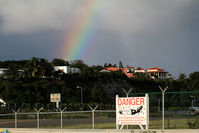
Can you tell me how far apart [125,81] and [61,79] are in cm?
2567

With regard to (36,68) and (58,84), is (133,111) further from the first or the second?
(58,84)

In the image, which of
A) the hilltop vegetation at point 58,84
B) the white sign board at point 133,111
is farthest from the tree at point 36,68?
the white sign board at point 133,111

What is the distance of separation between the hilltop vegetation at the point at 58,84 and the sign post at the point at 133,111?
67106mm

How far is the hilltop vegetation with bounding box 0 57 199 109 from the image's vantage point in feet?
283

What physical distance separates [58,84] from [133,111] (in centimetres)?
8197

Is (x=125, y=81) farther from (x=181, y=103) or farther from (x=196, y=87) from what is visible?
(x=181, y=103)

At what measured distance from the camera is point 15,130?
55.5 feet

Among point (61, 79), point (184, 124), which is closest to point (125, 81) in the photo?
point (61, 79)

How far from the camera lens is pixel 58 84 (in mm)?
97438

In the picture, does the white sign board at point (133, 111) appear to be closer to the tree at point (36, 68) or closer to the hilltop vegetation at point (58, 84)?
the hilltop vegetation at point (58, 84)

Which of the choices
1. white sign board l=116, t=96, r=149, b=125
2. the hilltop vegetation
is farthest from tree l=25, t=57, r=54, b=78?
white sign board l=116, t=96, r=149, b=125

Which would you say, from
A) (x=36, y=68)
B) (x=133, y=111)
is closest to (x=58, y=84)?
(x=36, y=68)

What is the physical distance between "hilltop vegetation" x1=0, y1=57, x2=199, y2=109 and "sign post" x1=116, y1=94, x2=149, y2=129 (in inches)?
2642

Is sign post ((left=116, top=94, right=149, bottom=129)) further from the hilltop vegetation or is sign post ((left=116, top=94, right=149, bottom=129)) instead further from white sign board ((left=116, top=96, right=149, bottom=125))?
the hilltop vegetation
